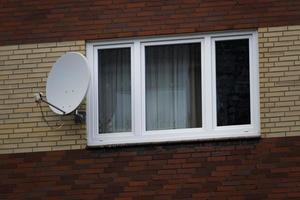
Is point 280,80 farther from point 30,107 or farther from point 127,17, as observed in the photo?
point 30,107

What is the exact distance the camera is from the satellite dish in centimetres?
1047

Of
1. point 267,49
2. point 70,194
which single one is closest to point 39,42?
point 70,194

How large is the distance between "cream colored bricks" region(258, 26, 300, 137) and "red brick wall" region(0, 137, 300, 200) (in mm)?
202

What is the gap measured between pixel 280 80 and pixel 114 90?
2209 millimetres

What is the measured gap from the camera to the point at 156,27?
35.5 ft

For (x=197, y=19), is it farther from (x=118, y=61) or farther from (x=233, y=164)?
(x=233, y=164)

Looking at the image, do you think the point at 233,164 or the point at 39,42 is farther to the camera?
the point at 39,42

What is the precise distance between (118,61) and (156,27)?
0.72 meters

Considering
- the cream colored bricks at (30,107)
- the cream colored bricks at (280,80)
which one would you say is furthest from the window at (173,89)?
the cream colored bricks at (30,107)

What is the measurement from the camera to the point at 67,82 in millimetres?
10555

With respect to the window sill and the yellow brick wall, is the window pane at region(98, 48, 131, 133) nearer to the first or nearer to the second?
the window sill

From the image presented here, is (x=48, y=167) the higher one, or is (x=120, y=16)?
(x=120, y=16)

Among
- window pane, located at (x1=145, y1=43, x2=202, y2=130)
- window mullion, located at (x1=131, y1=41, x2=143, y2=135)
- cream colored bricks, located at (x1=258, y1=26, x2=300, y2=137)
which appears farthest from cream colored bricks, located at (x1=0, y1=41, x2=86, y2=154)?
cream colored bricks, located at (x1=258, y1=26, x2=300, y2=137)

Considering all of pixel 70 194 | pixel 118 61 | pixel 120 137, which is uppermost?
pixel 118 61
